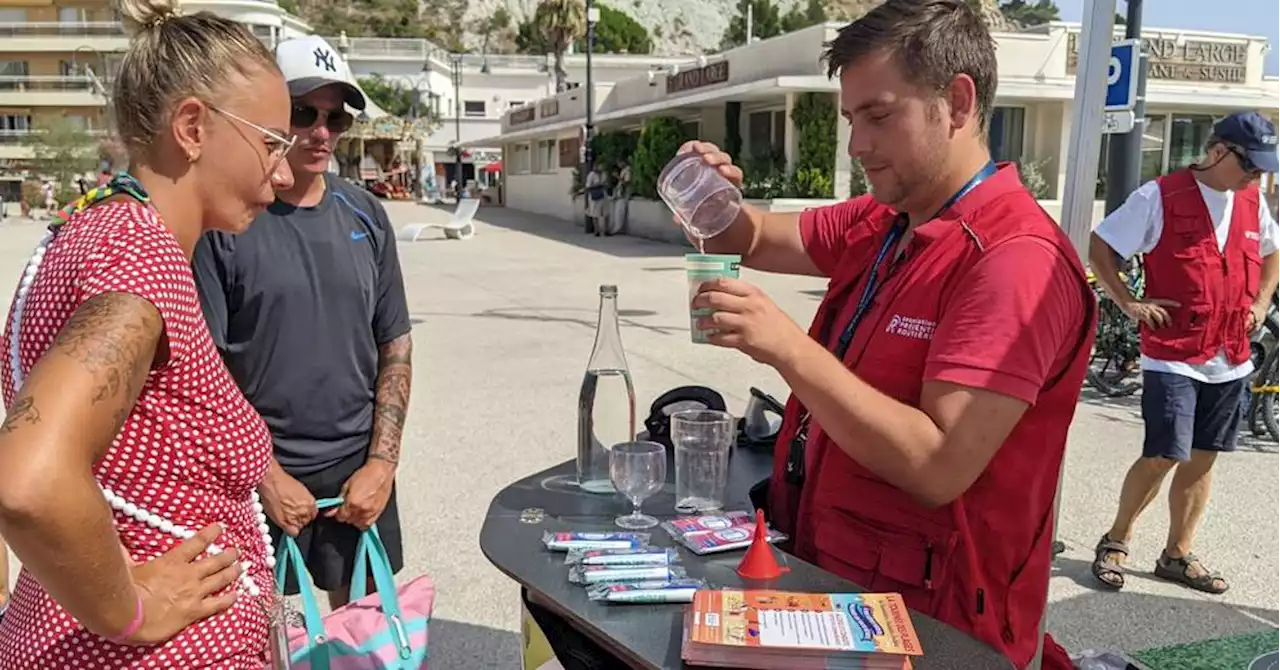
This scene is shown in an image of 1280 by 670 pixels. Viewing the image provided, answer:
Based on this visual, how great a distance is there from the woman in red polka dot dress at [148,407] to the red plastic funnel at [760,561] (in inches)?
34.1

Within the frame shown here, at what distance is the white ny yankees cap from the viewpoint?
2.55 m

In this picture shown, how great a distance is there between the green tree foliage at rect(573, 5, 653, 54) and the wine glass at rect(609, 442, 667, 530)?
279 feet

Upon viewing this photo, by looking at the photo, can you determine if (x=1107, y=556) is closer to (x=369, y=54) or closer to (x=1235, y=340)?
(x=1235, y=340)

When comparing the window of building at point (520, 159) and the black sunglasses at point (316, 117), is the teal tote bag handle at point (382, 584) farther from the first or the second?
the window of building at point (520, 159)

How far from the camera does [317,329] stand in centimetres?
256

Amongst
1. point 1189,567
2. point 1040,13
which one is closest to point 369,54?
point 1040,13

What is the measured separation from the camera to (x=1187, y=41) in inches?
811

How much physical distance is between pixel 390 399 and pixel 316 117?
0.84m

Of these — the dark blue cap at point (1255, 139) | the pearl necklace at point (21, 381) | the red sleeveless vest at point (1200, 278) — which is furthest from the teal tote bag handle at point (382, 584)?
the dark blue cap at point (1255, 139)

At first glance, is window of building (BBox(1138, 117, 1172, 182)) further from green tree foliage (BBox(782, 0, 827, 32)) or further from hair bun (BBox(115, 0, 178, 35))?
green tree foliage (BBox(782, 0, 827, 32))

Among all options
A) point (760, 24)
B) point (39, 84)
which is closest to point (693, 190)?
point (39, 84)

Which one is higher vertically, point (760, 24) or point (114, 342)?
point (760, 24)

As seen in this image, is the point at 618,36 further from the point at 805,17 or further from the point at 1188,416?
the point at 1188,416

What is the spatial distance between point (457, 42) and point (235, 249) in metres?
110
